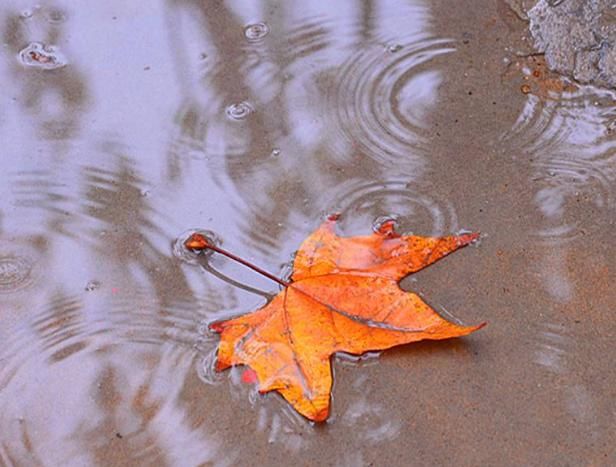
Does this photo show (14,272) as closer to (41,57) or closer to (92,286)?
(92,286)

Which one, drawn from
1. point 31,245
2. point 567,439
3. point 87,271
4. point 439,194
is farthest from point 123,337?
point 567,439

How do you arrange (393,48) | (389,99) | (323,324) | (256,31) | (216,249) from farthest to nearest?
(256,31)
(393,48)
(389,99)
(216,249)
(323,324)

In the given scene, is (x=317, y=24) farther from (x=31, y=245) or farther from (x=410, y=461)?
(x=410, y=461)

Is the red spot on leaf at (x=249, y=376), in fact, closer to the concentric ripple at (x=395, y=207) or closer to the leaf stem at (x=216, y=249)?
the leaf stem at (x=216, y=249)

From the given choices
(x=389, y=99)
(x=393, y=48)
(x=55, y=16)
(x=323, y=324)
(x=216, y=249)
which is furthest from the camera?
(x=55, y=16)

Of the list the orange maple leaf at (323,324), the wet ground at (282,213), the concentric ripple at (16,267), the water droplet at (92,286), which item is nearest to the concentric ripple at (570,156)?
the wet ground at (282,213)

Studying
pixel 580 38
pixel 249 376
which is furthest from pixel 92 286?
pixel 580 38

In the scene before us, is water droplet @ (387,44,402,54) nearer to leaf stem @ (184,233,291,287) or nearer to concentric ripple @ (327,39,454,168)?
concentric ripple @ (327,39,454,168)
